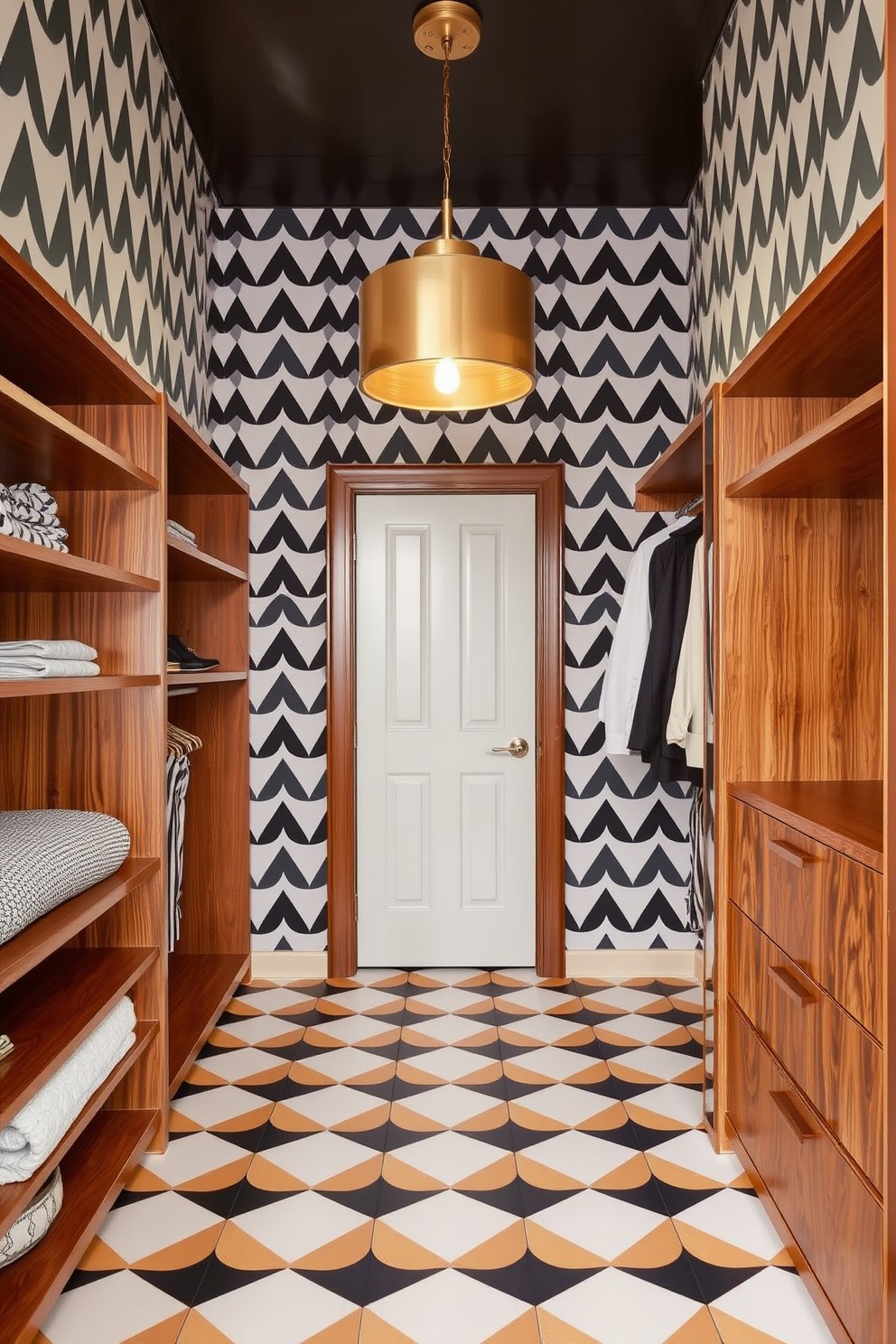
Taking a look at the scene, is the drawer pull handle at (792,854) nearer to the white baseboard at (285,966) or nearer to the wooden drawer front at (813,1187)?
the wooden drawer front at (813,1187)

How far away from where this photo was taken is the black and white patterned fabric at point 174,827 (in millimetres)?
2781

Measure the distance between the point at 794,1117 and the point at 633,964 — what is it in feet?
6.46

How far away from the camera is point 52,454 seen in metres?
1.93

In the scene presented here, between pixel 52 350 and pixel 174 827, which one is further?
pixel 174 827

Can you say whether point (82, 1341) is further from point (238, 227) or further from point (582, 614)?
point (238, 227)

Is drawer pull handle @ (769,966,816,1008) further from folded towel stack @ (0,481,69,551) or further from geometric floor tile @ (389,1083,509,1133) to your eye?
folded towel stack @ (0,481,69,551)

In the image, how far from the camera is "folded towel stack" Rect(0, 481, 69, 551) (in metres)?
1.88

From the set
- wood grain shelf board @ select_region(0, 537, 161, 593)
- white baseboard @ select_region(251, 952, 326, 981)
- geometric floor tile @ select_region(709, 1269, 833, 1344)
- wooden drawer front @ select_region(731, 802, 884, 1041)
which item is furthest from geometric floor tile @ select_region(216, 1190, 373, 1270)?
white baseboard @ select_region(251, 952, 326, 981)

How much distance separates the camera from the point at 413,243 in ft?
12.5

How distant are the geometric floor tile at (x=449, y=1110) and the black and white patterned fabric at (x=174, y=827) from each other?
81 centimetres

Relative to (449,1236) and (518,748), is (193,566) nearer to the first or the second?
(518,748)

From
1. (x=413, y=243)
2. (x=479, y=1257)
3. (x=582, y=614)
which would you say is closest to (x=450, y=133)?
(x=413, y=243)

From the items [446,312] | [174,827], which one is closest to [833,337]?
[446,312]

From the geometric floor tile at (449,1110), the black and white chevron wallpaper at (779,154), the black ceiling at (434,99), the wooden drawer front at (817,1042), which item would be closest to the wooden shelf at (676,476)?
the black and white chevron wallpaper at (779,154)
